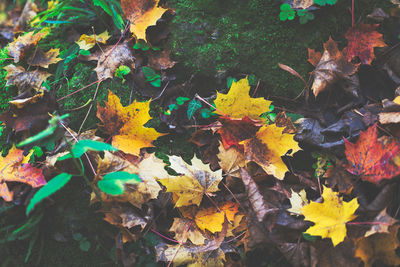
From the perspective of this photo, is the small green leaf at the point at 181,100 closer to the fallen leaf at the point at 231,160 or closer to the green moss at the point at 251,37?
the green moss at the point at 251,37

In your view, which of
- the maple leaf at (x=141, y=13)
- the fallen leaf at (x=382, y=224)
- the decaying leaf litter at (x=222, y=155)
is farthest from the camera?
the maple leaf at (x=141, y=13)

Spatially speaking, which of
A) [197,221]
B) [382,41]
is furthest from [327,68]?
[197,221]

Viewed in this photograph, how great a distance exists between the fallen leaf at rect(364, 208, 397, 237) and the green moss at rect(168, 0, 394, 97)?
32.9 inches

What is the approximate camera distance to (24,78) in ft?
5.83

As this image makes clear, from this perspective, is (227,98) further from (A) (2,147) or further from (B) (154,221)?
(A) (2,147)

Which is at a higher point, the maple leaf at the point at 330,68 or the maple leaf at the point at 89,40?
the maple leaf at the point at 89,40

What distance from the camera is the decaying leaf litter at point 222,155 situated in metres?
1.38

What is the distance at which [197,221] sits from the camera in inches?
59.4

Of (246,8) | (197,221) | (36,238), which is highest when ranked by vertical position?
(246,8)

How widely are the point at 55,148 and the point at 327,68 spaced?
169 centimetres

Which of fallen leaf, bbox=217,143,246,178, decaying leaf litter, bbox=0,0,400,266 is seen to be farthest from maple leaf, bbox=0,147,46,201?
fallen leaf, bbox=217,143,246,178

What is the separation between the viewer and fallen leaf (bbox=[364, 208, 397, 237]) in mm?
1262

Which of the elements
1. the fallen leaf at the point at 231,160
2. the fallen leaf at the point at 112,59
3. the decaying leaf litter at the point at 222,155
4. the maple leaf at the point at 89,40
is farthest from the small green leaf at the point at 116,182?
the maple leaf at the point at 89,40

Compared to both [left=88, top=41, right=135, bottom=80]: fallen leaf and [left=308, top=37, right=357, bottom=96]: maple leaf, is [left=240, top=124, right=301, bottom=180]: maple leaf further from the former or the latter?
[left=88, top=41, right=135, bottom=80]: fallen leaf
